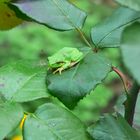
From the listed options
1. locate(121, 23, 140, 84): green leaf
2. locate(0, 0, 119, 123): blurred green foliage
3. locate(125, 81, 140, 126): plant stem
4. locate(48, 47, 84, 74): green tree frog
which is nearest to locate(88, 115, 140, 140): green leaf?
locate(125, 81, 140, 126): plant stem

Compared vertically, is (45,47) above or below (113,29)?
below

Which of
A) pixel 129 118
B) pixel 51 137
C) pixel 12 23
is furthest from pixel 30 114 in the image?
pixel 12 23


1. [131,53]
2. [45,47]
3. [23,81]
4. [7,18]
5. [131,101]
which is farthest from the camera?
[45,47]

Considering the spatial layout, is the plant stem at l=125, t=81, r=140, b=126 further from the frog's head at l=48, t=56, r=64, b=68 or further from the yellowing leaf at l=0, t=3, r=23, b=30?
the yellowing leaf at l=0, t=3, r=23, b=30

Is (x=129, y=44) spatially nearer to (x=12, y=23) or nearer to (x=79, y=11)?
(x=79, y=11)

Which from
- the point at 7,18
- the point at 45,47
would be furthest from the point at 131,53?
the point at 45,47

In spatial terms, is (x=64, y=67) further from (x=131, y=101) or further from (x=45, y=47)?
(x=45, y=47)

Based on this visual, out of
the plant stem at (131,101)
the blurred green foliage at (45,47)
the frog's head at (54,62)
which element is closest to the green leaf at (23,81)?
the frog's head at (54,62)
